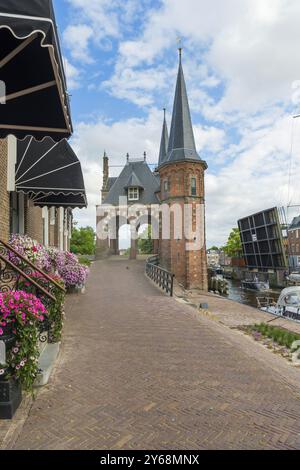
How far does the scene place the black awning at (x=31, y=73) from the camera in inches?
119

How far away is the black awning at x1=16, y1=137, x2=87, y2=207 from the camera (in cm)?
818

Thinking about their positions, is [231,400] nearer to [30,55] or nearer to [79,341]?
[79,341]

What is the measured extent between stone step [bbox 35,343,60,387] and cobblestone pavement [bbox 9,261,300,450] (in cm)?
13

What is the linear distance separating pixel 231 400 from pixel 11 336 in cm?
280

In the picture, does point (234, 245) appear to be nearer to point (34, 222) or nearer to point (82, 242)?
point (82, 242)

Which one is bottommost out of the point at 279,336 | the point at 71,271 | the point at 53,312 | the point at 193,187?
the point at 279,336

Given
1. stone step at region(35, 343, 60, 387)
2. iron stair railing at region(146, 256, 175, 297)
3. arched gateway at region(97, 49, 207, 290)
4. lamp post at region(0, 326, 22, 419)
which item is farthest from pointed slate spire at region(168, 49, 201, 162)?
lamp post at region(0, 326, 22, 419)

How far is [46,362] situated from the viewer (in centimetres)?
484

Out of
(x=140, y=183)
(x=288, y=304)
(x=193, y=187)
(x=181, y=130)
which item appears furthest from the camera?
(x=140, y=183)

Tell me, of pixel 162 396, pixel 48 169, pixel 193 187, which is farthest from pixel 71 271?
pixel 193 187

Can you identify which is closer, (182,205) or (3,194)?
(3,194)

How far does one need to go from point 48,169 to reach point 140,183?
1133 inches

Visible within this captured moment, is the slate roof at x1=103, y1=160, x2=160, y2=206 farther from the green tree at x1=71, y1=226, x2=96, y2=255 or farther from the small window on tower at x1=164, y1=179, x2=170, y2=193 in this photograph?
the green tree at x1=71, y1=226, x2=96, y2=255
